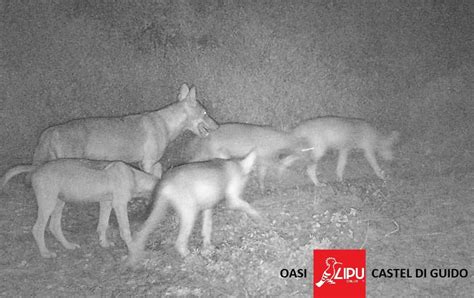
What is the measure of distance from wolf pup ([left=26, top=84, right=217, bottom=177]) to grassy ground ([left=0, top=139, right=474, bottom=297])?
1.09 metres

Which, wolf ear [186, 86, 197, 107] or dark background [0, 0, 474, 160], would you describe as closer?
wolf ear [186, 86, 197, 107]

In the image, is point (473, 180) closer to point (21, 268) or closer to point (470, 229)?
point (470, 229)

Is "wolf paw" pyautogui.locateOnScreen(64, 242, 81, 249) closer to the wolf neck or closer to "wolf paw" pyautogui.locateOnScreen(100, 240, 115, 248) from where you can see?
"wolf paw" pyautogui.locateOnScreen(100, 240, 115, 248)

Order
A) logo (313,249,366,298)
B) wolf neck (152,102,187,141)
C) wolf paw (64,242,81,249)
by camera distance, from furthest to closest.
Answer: wolf neck (152,102,187,141) < wolf paw (64,242,81,249) < logo (313,249,366,298)

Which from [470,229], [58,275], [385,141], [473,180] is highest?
[385,141]

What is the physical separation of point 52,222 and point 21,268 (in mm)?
823

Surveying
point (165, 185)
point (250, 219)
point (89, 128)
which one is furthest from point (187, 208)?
point (89, 128)

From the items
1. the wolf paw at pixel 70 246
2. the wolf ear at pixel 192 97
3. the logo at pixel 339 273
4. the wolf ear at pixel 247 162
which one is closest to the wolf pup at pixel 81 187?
the wolf paw at pixel 70 246

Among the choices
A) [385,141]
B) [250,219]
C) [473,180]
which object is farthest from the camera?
[385,141]

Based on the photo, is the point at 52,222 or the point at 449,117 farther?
the point at 449,117

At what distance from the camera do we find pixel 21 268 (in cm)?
665

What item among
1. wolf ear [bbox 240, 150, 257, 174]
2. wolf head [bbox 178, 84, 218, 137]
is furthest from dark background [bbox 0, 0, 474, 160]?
wolf ear [bbox 240, 150, 257, 174]

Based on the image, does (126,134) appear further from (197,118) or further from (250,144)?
(250,144)

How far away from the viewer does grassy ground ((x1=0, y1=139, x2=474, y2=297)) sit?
5879mm
